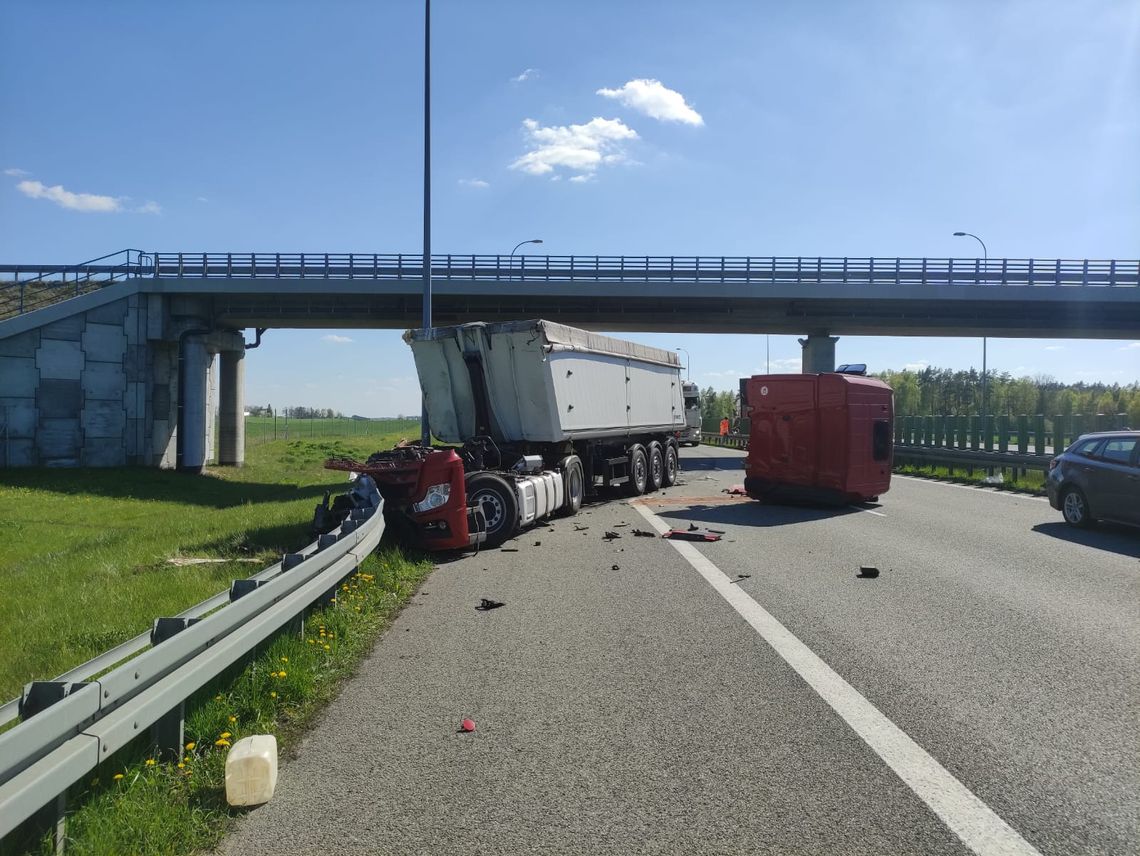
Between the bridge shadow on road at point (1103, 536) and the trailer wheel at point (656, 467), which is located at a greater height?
the trailer wheel at point (656, 467)

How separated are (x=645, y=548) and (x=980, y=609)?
4.78m

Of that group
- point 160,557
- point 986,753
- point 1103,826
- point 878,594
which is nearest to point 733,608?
point 878,594

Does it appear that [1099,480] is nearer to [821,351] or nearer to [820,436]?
[820,436]

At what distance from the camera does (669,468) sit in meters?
22.6

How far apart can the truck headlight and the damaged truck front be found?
0.5 inches

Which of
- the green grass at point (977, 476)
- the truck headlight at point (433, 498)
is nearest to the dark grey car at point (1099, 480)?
the green grass at point (977, 476)

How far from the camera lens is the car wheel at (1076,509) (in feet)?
43.2

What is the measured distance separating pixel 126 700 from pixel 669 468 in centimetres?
1959

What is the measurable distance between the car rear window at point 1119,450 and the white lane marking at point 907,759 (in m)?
8.18

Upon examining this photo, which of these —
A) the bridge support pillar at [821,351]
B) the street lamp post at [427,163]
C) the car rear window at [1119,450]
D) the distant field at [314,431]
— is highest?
the street lamp post at [427,163]

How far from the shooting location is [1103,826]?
349cm

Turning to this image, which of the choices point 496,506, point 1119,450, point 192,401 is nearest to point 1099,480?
point 1119,450

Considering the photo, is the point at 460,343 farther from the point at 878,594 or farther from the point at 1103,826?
the point at 1103,826

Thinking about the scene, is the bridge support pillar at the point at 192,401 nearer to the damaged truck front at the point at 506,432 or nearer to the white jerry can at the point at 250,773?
the damaged truck front at the point at 506,432
